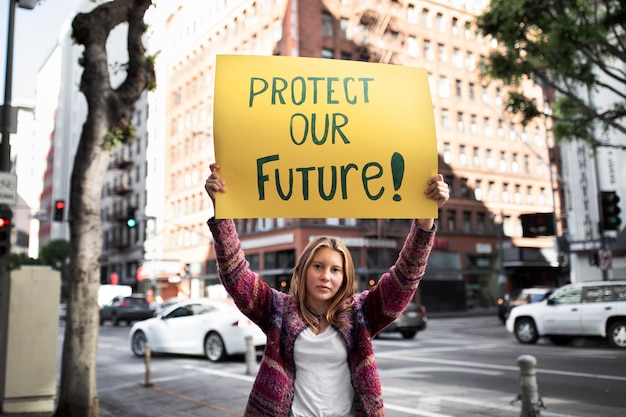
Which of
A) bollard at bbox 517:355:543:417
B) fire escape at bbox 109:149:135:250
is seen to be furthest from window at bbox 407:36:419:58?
bollard at bbox 517:355:543:417

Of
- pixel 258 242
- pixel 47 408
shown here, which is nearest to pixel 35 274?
pixel 47 408

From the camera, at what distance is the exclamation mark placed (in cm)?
286

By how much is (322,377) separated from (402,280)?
0.55 meters

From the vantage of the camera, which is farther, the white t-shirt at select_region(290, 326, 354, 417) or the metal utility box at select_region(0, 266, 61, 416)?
the metal utility box at select_region(0, 266, 61, 416)

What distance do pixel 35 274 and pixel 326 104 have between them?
6.78 metres

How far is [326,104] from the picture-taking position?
9.67 feet

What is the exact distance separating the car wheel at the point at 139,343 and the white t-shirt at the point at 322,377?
13.4 metres

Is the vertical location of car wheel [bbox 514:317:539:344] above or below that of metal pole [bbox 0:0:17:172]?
below

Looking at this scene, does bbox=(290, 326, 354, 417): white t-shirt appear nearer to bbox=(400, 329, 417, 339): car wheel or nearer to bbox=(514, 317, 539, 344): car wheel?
bbox=(514, 317, 539, 344): car wheel

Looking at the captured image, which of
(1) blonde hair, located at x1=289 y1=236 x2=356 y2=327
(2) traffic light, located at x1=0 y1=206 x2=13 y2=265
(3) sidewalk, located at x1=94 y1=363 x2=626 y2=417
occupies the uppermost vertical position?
(2) traffic light, located at x1=0 y1=206 x2=13 y2=265

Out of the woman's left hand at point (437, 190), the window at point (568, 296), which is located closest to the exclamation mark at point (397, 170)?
the woman's left hand at point (437, 190)

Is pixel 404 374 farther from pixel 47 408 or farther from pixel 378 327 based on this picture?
pixel 378 327

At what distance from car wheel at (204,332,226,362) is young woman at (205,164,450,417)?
11121mm

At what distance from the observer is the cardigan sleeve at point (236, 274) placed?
106 inches
